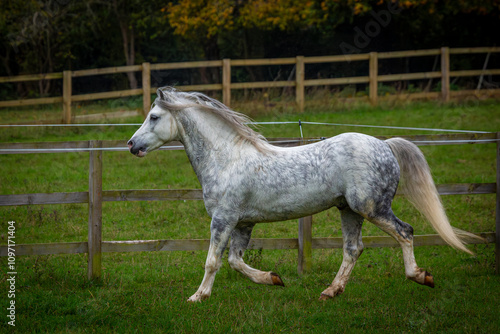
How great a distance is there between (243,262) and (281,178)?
0.97m

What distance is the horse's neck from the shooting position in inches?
216

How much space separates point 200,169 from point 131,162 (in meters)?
6.33

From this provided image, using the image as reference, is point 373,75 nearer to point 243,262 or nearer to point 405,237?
point 405,237

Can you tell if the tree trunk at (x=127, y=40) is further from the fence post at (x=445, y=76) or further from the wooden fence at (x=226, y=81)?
the fence post at (x=445, y=76)

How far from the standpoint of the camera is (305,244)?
6.52m

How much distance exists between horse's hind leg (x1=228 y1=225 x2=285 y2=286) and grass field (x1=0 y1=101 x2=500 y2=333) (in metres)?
0.19

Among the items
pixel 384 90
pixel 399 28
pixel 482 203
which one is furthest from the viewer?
pixel 399 28

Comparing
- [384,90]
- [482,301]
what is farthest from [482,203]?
[384,90]

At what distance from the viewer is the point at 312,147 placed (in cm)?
543

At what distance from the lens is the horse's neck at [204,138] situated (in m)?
5.49

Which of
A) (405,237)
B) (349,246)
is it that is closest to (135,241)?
(349,246)

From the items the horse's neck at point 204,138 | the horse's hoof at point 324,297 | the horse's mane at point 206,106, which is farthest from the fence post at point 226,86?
the horse's hoof at point 324,297

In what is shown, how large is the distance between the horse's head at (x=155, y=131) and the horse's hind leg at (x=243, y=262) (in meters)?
1.14

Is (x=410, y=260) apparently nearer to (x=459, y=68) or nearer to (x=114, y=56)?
(x=459, y=68)
